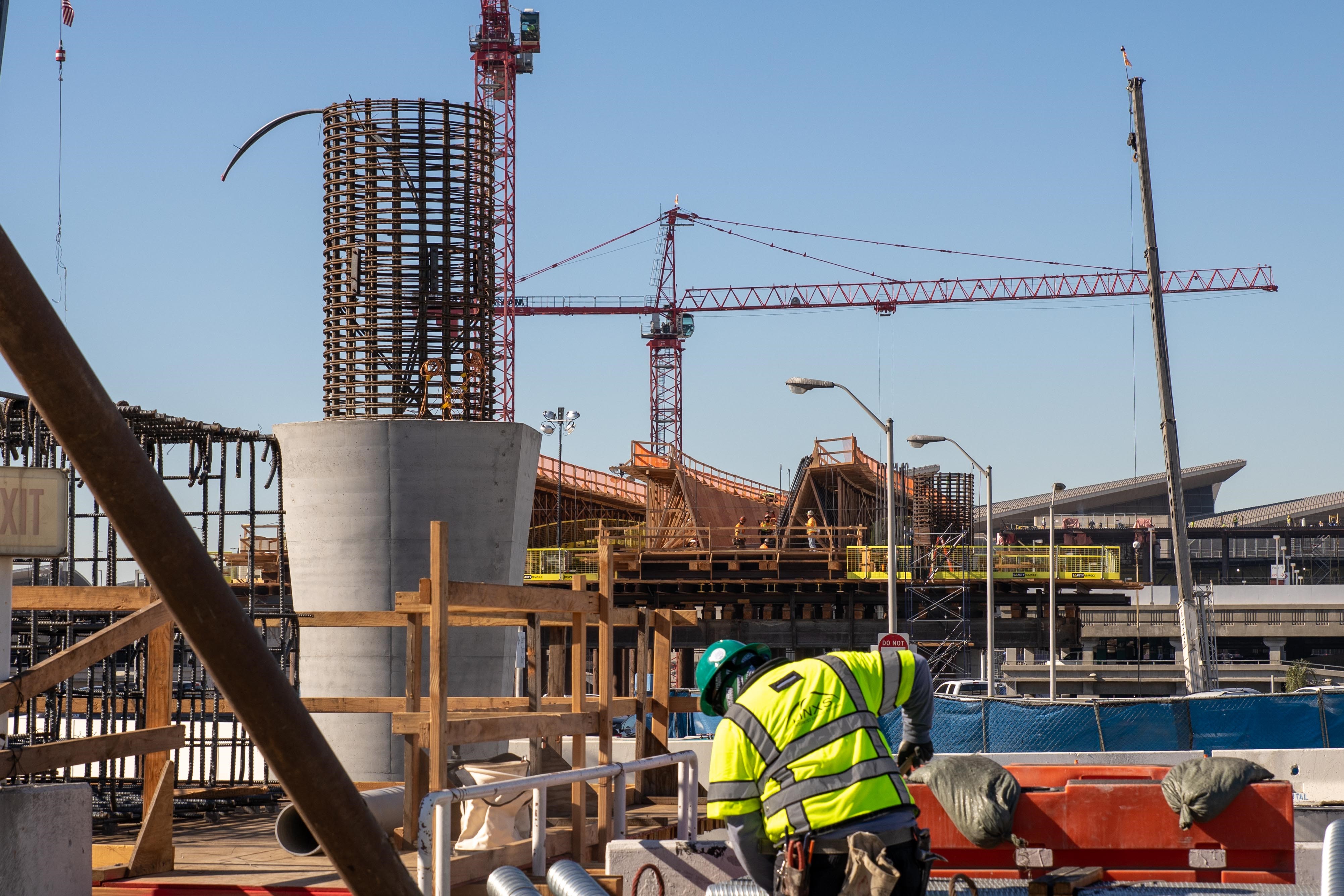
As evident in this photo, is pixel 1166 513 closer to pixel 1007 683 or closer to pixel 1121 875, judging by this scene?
pixel 1007 683

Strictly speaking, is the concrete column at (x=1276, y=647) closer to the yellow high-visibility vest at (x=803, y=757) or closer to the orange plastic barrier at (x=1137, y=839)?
the orange plastic barrier at (x=1137, y=839)

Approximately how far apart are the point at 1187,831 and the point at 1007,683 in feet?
152

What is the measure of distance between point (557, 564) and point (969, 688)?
1934 cm

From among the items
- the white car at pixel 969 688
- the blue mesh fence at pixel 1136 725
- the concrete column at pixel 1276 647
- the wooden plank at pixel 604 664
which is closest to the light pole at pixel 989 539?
the white car at pixel 969 688

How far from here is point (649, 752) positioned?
1249 cm

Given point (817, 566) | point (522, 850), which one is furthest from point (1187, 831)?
point (817, 566)

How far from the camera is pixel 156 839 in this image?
964 cm

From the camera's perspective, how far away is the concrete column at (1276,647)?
6631 centimetres

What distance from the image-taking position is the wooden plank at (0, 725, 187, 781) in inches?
311

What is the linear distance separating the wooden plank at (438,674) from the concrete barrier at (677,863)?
1131mm

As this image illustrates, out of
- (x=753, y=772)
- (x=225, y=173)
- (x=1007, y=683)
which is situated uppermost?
(x=225, y=173)

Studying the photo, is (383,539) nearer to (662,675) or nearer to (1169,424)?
(662,675)

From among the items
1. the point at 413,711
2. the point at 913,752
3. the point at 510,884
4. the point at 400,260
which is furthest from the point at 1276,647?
the point at 510,884

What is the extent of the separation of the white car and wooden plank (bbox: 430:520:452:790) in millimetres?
28838
